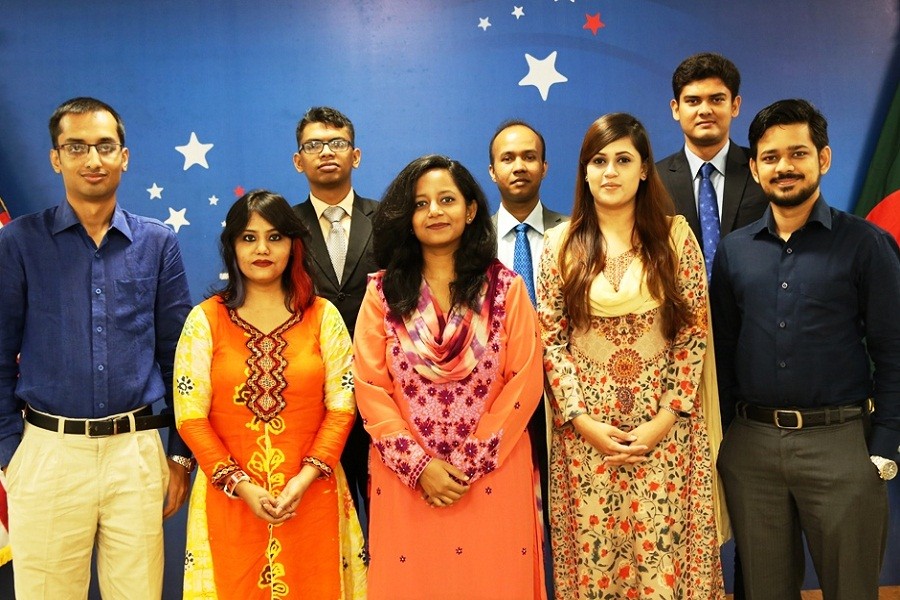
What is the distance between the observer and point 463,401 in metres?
2.42

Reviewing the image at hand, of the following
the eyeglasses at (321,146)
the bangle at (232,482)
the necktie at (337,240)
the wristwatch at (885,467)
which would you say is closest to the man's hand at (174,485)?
the bangle at (232,482)

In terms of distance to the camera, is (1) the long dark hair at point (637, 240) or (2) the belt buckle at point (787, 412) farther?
(2) the belt buckle at point (787, 412)

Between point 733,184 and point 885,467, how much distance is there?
1.14m

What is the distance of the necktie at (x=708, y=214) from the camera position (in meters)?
3.03

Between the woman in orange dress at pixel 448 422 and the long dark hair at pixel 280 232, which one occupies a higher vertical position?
the long dark hair at pixel 280 232

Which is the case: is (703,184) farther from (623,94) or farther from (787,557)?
(787,557)

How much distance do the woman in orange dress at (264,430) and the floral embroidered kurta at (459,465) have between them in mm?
193

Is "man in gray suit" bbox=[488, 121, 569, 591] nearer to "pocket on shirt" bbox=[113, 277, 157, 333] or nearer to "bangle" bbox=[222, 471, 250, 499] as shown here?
"bangle" bbox=[222, 471, 250, 499]

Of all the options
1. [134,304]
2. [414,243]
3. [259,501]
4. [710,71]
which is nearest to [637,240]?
[414,243]

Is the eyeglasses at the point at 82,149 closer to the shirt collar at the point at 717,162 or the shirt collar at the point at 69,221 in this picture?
the shirt collar at the point at 69,221

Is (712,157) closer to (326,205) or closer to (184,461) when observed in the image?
(326,205)

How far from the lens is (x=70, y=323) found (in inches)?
104

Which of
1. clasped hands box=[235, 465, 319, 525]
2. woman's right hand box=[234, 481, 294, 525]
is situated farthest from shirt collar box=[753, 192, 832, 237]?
woman's right hand box=[234, 481, 294, 525]

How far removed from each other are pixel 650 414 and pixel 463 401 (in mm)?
588
